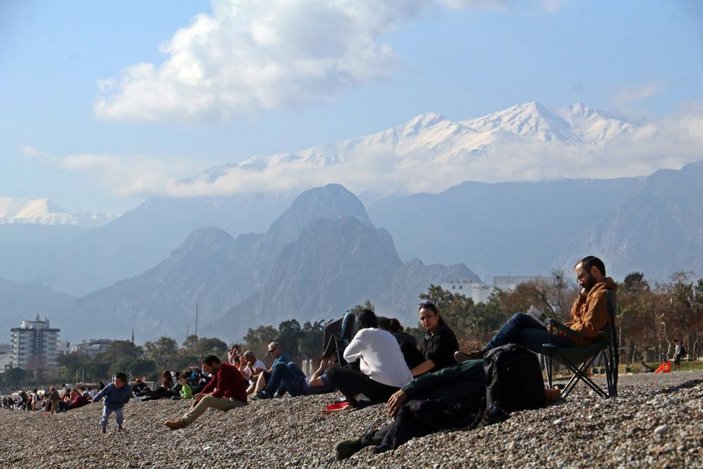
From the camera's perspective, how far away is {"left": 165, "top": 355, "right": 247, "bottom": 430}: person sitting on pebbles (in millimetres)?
15633

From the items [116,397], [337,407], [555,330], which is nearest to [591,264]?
[555,330]

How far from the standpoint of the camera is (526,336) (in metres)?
9.88

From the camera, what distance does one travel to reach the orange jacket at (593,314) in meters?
9.90

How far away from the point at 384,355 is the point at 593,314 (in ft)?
6.67

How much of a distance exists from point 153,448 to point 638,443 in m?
8.21

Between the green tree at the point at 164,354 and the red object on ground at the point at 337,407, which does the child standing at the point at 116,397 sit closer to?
the red object on ground at the point at 337,407

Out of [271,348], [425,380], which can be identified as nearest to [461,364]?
[425,380]

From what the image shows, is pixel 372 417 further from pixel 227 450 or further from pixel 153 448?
pixel 153 448

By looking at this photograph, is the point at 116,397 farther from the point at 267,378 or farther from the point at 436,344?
the point at 436,344

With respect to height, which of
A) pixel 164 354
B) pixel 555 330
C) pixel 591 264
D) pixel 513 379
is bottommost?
pixel 513 379

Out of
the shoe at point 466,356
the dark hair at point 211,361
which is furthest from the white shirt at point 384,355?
the dark hair at point 211,361

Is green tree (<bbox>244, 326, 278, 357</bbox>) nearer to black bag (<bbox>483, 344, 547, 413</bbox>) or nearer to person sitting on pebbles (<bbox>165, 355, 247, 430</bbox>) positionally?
person sitting on pebbles (<bbox>165, 355, 247, 430</bbox>)

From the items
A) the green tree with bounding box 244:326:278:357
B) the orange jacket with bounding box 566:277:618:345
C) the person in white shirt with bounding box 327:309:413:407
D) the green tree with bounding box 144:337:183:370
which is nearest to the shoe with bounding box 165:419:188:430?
the person in white shirt with bounding box 327:309:413:407

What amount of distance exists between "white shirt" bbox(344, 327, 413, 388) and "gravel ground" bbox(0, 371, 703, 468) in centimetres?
41
